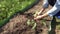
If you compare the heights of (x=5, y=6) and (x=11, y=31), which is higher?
(x=5, y=6)

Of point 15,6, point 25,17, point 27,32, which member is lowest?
point 27,32

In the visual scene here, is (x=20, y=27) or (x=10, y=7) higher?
(x=10, y=7)

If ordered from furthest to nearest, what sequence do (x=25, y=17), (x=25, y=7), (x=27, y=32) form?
1. (x=25, y=7)
2. (x=25, y=17)
3. (x=27, y=32)

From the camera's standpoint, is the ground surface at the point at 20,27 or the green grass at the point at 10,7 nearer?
the ground surface at the point at 20,27

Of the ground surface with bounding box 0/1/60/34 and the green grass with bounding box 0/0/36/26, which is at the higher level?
the green grass with bounding box 0/0/36/26

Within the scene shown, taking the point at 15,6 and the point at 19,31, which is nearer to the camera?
the point at 19,31

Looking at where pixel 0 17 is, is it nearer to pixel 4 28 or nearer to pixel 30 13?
pixel 4 28

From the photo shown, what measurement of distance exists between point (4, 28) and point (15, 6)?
65 centimetres

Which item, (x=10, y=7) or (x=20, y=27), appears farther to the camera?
(x=10, y=7)

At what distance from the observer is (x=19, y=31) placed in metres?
3.50

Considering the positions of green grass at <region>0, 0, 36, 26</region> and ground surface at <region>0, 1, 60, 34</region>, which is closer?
ground surface at <region>0, 1, 60, 34</region>

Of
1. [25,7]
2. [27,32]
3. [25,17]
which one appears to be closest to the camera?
[27,32]

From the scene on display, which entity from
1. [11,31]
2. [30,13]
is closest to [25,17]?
[30,13]

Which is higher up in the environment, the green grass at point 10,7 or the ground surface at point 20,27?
the green grass at point 10,7
